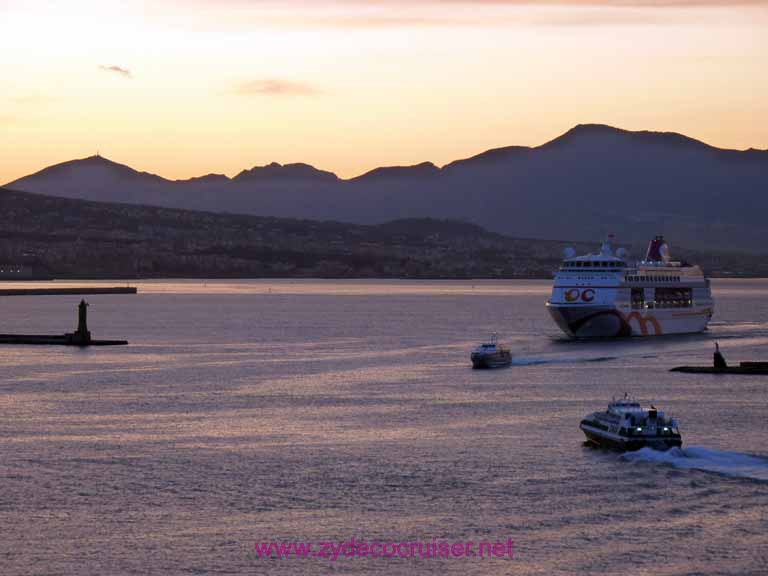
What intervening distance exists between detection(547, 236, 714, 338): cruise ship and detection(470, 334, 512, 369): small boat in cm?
1971

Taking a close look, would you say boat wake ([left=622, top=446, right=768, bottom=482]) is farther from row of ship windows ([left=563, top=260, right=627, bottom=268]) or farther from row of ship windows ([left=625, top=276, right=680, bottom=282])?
row of ship windows ([left=625, top=276, right=680, bottom=282])

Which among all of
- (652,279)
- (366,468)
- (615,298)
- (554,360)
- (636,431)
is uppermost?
(652,279)

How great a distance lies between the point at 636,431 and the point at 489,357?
35.2 meters

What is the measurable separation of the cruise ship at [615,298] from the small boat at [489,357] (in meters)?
19.7

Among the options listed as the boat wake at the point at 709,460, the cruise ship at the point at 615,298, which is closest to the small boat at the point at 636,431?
the boat wake at the point at 709,460

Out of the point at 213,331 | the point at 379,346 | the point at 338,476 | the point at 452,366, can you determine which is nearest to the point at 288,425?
the point at 338,476

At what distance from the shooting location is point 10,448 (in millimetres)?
47219

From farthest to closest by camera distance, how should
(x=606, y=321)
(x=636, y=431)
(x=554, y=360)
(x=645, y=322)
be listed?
(x=645, y=322)
(x=606, y=321)
(x=554, y=360)
(x=636, y=431)

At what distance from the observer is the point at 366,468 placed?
43.2 metres

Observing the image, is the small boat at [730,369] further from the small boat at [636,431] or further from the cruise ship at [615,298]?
the small boat at [636,431]

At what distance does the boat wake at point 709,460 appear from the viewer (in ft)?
138

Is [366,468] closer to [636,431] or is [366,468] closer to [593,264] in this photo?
[636,431]

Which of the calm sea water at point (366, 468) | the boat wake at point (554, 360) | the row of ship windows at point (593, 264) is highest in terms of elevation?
the row of ship windows at point (593, 264)

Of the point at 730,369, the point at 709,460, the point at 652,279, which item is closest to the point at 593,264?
the point at 652,279
